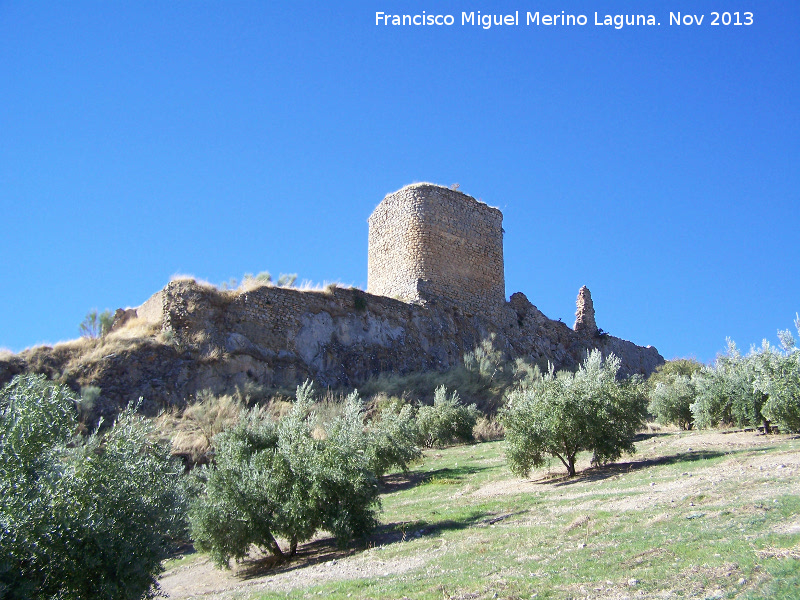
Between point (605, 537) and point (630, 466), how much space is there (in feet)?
18.3

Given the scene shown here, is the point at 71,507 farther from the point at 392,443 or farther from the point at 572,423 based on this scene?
the point at 392,443

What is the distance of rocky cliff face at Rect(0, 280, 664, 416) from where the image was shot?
19.0 m

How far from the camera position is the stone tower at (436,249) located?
2806 cm

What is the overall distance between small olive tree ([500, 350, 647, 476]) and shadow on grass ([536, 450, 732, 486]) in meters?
0.24

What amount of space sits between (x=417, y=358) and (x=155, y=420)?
11075 millimetres

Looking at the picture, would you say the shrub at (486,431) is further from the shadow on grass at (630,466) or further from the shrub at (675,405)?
the shadow on grass at (630,466)

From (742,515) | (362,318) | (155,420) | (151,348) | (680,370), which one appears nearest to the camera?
(742,515)

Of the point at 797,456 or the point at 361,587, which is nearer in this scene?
the point at 361,587

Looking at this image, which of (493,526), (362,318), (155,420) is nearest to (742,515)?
(493,526)

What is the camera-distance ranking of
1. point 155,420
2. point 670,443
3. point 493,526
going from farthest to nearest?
point 155,420
point 670,443
point 493,526

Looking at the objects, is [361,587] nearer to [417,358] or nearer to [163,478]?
[163,478]

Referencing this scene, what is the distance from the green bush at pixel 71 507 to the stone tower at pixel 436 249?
19.5 metres

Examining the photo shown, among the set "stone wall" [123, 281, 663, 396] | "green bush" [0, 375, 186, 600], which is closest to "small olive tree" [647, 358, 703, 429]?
"stone wall" [123, 281, 663, 396]

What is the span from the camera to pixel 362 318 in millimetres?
25141
